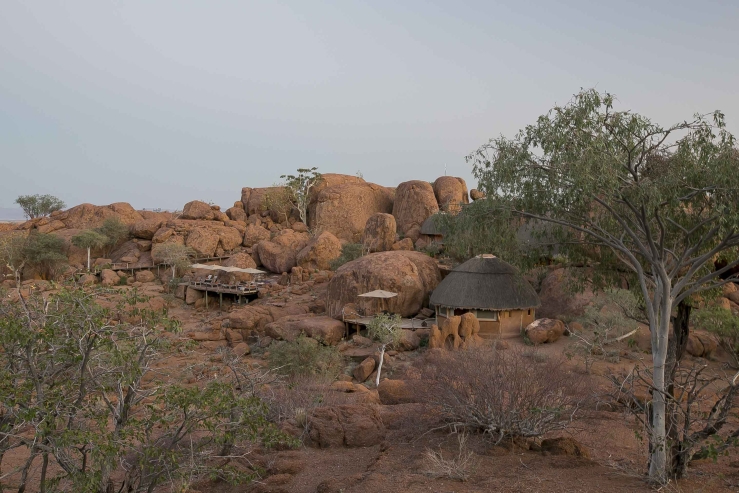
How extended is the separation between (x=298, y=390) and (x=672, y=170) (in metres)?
8.08

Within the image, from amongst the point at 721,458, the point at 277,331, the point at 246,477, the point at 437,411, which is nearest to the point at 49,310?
the point at 246,477

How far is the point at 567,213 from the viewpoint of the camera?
945 cm

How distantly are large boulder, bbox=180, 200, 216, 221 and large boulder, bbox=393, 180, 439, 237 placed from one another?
1408 cm

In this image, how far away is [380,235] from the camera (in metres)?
32.8

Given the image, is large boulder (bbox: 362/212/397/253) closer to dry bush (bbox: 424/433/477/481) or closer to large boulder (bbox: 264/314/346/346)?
large boulder (bbox: 264/314/346/346)

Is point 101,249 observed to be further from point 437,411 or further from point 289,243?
point 437,411

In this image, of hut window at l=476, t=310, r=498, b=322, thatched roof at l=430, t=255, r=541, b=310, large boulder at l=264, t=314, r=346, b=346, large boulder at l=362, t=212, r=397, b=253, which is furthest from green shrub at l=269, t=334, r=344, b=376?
large boulder at l=362, t=212, r=397, b=253

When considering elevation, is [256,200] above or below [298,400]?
above

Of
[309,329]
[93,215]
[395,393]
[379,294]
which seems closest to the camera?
[395,393]

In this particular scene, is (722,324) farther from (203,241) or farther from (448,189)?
(203,241)

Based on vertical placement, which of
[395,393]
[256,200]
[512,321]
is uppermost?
[256,200]

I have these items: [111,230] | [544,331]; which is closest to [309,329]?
[544,331]

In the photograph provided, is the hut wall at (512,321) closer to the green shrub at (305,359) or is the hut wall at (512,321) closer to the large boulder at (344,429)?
the green shrub at (305,359)

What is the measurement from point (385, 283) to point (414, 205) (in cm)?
1801
